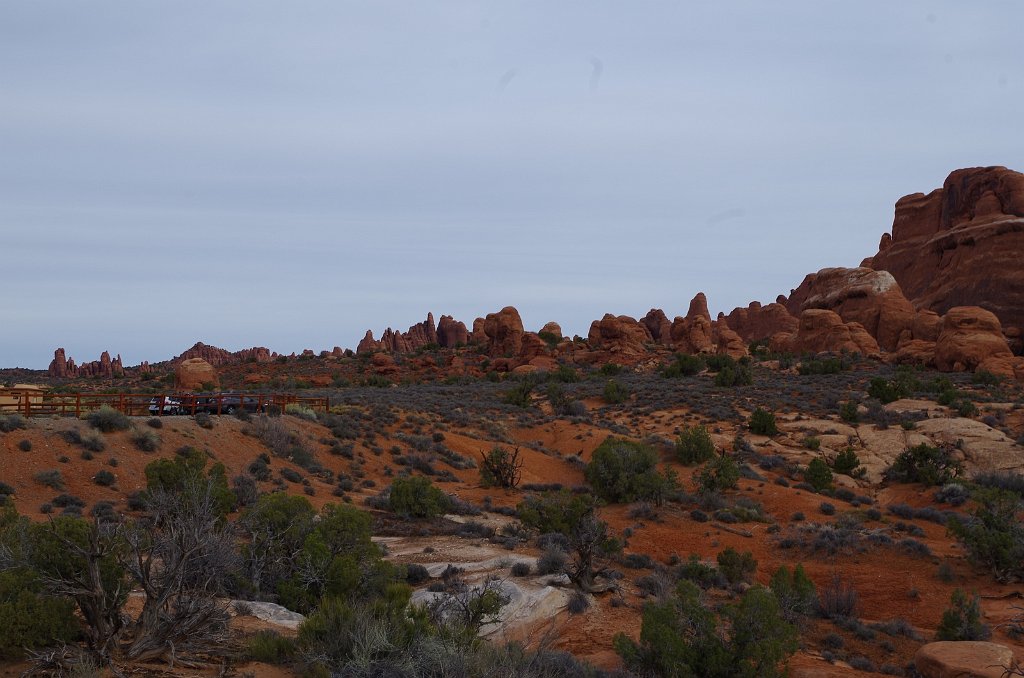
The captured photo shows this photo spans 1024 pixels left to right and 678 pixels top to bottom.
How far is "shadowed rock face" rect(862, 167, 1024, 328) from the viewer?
186 ft

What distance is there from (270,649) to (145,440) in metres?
15.9

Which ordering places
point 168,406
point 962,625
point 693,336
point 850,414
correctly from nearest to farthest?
point 962,625 → point 168,406 → point 850,414 → point 693,336

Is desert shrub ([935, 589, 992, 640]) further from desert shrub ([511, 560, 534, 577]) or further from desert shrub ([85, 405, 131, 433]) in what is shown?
desert shrub ([85, 405, 131, 433])

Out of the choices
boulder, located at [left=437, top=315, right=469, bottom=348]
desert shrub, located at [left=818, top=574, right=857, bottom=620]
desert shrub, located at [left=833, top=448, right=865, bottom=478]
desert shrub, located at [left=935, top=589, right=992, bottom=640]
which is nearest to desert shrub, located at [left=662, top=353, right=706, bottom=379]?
desert shrub, located at [left=833, top=448, right=865, bottom=478]

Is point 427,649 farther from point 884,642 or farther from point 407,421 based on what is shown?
point 407,421

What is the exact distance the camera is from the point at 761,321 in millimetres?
87000

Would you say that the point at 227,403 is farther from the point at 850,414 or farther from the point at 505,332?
the point at 505,332

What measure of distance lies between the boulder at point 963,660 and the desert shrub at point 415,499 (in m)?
10.7

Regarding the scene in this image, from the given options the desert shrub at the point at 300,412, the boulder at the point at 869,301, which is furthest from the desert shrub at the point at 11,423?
the boulder at the point at 869,301

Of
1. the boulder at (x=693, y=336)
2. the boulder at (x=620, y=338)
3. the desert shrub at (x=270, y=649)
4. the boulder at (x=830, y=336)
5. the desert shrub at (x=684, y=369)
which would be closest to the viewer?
the desert shrub at (x=270, y=649)

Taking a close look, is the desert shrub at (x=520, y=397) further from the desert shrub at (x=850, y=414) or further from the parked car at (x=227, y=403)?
the desert shrub at (x=850, y=414)

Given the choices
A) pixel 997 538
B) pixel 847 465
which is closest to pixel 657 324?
pixel 847 465

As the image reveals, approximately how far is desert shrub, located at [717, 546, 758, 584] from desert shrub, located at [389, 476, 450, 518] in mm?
6982

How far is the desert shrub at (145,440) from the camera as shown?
A: 2056 centimetres
